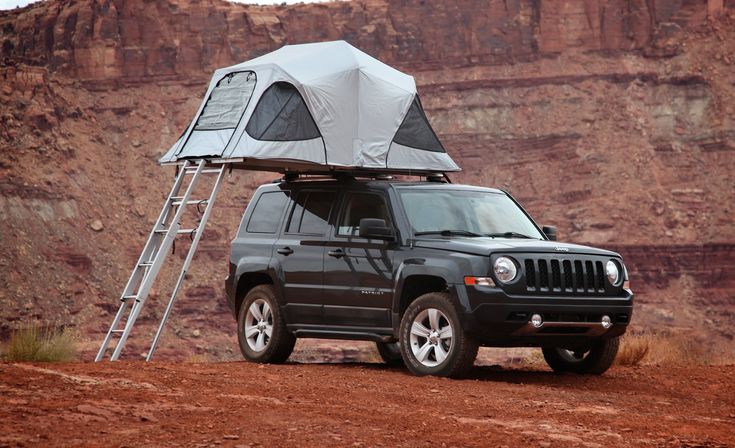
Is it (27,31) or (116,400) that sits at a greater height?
(27,31)

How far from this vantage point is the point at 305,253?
12945 millimetres

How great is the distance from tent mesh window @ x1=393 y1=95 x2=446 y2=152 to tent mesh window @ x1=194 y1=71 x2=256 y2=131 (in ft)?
6.25

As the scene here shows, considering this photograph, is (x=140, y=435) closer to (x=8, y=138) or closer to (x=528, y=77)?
(x=8, y=138)

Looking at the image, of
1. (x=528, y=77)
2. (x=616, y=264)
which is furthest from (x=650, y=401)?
(x=528, y=77)

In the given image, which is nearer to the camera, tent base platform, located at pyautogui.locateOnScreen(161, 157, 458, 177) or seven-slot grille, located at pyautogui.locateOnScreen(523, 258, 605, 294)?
seven-slot grille, located at pyautogui.locateOnScreen(523, 258, 605, 294)

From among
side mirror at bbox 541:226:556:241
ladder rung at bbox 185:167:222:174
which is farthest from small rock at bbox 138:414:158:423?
→ ladder rung at bbox 185:167:222:174

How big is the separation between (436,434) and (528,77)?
47.9 m

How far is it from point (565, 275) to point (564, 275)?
0.09 feet

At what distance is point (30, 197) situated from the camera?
4772cm

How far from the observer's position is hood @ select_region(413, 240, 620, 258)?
11.2 metres

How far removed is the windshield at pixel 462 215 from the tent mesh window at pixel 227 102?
288cm

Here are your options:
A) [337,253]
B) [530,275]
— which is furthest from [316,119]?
[530,275]

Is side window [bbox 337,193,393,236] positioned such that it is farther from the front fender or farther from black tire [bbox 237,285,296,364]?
black tire [bbox 237,285,296,364]

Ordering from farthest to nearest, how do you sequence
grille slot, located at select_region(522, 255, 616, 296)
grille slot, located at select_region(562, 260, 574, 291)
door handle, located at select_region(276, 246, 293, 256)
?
door handle, located at select_region(276, 246, 293, 256)
grille slot, located at select_region(562, 260, 574, 291)
grille slot, located at select_region(522, 255, 616, 296)
